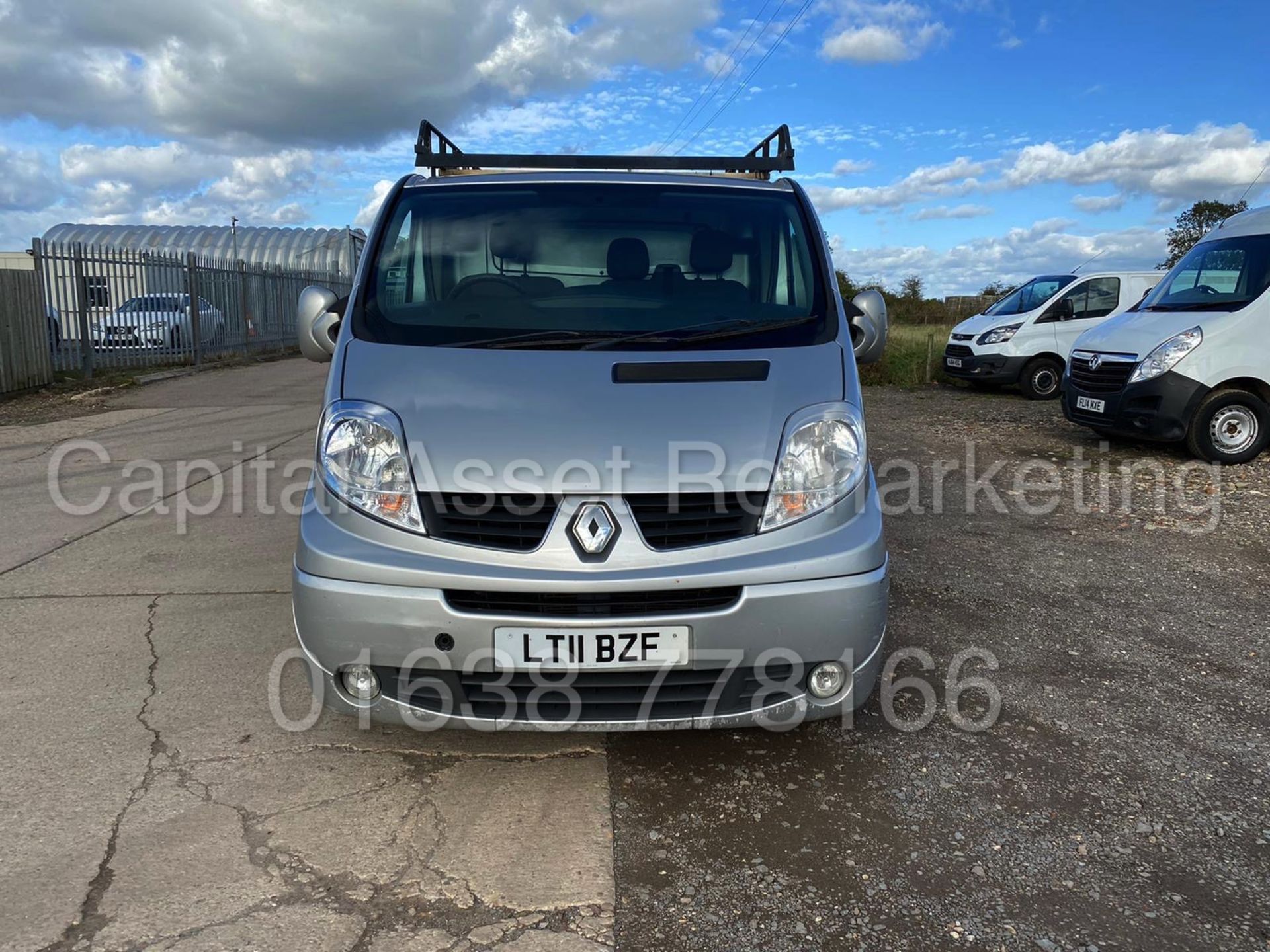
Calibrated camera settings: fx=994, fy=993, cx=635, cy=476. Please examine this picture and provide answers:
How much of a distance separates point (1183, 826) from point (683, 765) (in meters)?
1.47

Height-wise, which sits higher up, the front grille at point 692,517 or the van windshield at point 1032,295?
the van windshield at point 1032,295

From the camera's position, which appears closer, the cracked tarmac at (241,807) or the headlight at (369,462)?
the cracked tarmac at (241,807)

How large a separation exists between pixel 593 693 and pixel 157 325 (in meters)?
17.2

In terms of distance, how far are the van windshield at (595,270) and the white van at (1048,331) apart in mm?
12483

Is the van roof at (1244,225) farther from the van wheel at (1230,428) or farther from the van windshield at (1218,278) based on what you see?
the van wheel at (1230,428)

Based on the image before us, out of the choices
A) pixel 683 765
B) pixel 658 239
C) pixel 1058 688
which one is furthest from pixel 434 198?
pixel 1058 688

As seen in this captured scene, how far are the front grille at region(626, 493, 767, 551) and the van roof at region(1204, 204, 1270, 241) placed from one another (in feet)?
27.3

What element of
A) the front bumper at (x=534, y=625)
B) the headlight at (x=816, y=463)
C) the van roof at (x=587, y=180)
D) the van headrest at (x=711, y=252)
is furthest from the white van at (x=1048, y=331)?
the front bumper at (x=534, y=625)

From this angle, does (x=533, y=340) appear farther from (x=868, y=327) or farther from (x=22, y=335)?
(x=22, y=335)

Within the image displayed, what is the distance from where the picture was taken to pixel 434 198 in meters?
3.98

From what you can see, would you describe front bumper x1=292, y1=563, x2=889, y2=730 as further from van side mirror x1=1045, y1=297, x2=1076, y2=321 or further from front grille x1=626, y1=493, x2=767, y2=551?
van side mirror x1=1045, y1=297, x2=1076, y2=321

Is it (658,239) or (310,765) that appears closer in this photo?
(310,765)

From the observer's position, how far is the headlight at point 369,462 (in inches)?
113

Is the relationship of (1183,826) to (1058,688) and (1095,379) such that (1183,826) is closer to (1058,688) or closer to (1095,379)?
(1058,688)
